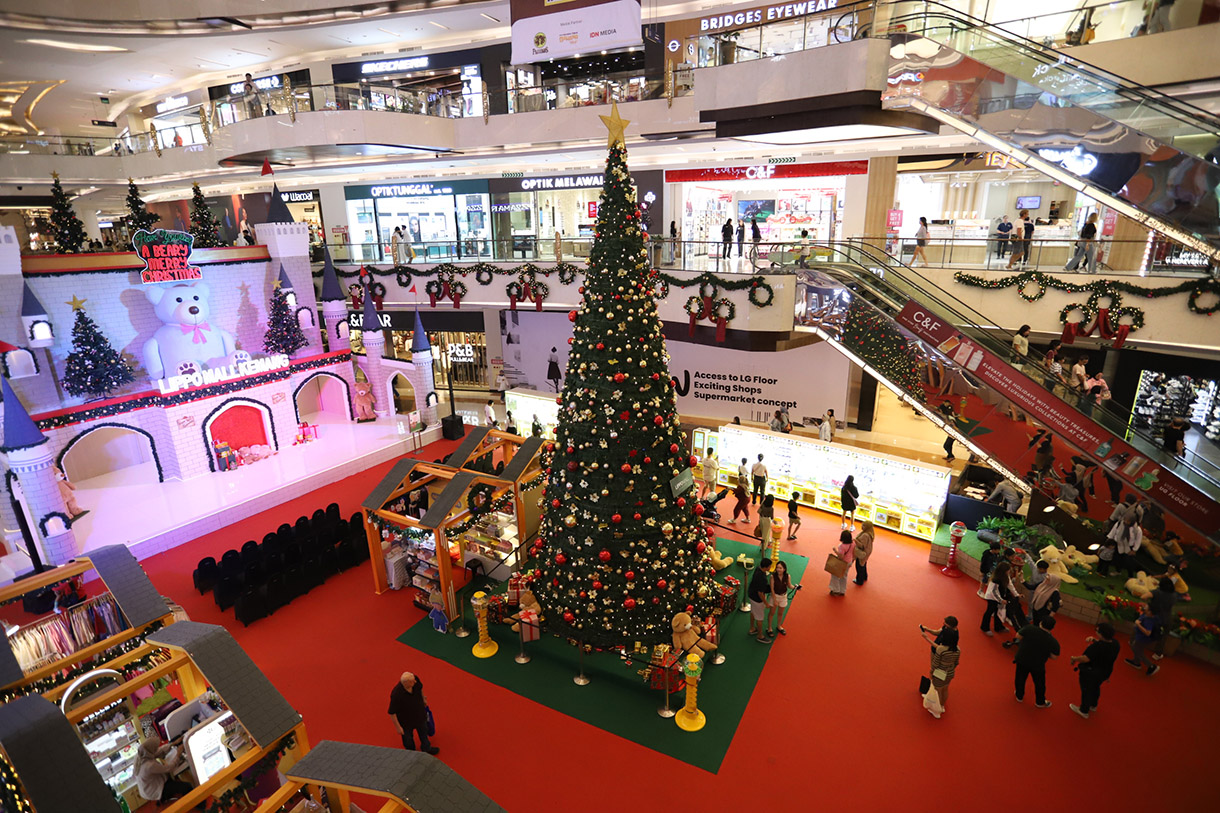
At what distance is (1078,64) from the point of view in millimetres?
8578

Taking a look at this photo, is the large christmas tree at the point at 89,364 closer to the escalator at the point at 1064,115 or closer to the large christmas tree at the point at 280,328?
the large christmas tree at the point at 280,328

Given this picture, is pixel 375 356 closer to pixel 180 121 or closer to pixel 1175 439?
pixel 180 121

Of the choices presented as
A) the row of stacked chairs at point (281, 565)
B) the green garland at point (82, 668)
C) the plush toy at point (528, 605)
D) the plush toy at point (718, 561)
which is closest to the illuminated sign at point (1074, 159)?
the plush toy at point (718, 561)

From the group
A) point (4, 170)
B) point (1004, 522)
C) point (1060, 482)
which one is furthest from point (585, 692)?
point (4, 170)

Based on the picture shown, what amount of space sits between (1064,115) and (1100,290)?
4.85 meters

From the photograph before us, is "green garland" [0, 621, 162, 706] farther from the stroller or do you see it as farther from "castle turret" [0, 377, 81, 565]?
the stroller

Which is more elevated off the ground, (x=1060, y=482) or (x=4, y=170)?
(x=4, y=170)

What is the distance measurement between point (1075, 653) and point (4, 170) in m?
32.8

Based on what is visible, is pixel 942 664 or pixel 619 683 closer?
pixel 942 664

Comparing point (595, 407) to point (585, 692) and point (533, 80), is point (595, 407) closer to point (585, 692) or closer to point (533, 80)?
point (585, 692)

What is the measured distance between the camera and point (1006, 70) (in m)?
9.04

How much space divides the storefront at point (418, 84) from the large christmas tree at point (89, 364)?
25.9ft

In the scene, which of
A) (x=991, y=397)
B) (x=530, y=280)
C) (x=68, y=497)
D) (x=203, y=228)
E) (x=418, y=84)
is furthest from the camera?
(x=418, y=84)

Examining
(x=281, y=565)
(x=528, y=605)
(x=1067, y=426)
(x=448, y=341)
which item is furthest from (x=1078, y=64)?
(x=448, y=341)
